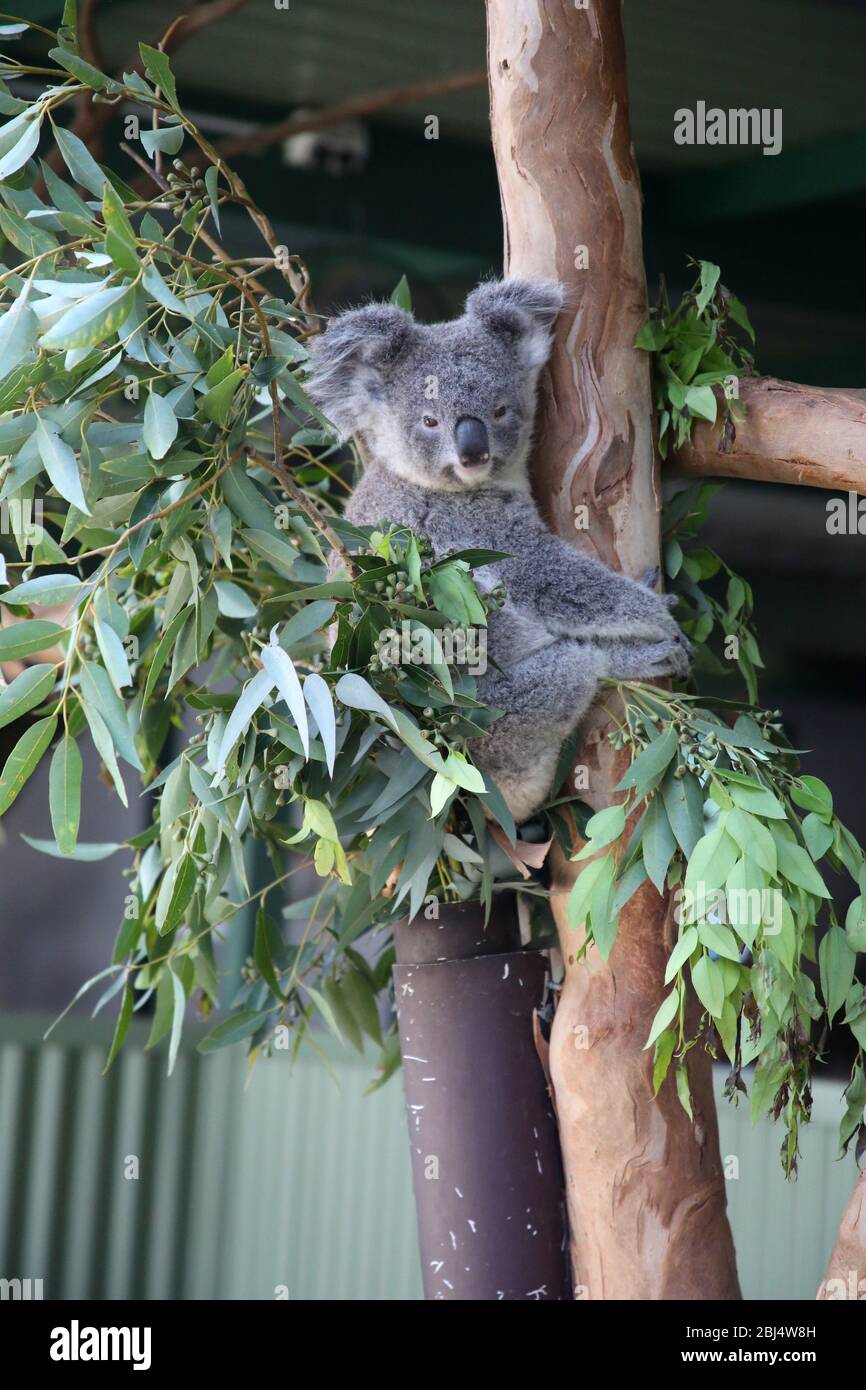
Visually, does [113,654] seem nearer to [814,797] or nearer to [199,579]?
[199,579]

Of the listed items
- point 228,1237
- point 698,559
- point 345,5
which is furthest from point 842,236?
point 228,1237

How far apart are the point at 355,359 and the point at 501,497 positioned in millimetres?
301

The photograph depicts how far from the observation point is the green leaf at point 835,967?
1.68 m

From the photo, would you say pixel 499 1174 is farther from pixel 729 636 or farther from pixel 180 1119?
pixel 180 1119

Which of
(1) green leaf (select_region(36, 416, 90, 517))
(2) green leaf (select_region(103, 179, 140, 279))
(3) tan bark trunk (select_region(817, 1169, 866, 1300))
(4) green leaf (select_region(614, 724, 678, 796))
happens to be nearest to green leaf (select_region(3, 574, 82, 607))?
(1) green leaf (select_region(36, 416, 90, 517))

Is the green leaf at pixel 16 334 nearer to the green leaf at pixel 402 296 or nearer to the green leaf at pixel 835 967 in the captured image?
the green leaf at pixel 402 296

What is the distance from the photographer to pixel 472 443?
203 cm

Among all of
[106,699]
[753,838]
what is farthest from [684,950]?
[106,699]

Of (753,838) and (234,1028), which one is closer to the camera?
(753,838)

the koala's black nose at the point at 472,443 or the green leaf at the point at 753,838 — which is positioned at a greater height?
the koala's black nose at the point at 472,443

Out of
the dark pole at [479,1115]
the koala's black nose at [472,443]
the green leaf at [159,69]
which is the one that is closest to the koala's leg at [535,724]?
the dark pole at [479,1115]

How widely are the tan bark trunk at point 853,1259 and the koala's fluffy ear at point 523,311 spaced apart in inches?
47.5

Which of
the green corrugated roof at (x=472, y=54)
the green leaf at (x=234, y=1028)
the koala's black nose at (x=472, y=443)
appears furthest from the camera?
the green corrugated roof at (x=472, y=54)

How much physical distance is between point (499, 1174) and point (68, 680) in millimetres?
947
